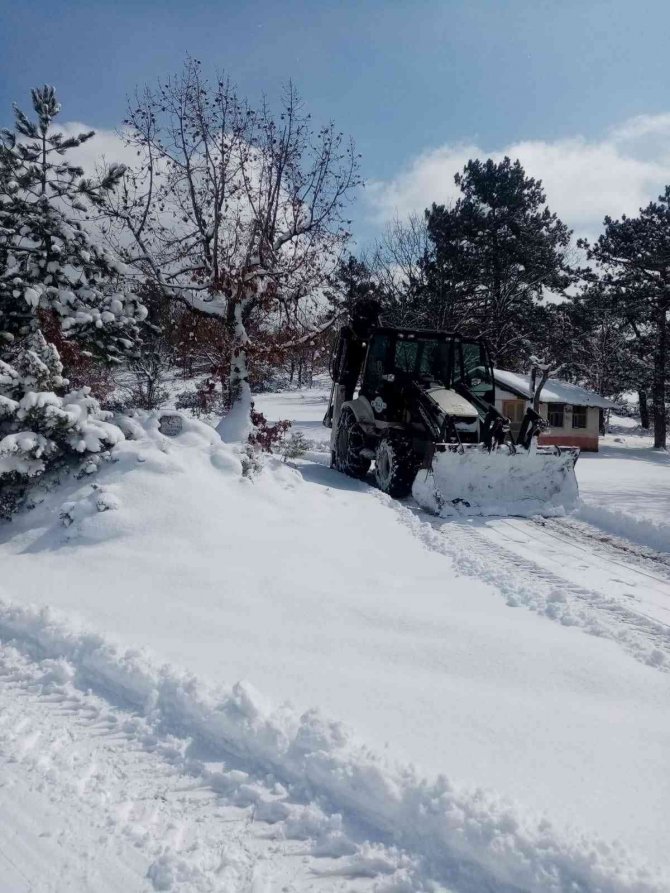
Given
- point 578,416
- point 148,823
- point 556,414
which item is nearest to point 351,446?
point 148,823

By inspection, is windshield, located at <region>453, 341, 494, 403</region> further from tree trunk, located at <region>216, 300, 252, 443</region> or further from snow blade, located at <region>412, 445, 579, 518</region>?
tree trunk, located at <region>216, 300, 252, 443</region>

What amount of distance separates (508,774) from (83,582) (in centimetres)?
360

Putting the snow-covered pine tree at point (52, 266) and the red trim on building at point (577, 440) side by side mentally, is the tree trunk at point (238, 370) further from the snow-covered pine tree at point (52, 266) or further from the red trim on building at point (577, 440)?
the red trim on building at point (577, 440)

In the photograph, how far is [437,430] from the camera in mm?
8992

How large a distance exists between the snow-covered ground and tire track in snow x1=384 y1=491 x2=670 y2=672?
32mm

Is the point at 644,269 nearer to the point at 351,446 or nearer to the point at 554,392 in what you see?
the point at 554,392

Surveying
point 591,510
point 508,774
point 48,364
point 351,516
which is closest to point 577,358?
point 591,510

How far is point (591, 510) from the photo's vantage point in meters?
9.23

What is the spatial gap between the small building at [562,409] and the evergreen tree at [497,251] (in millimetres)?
1904

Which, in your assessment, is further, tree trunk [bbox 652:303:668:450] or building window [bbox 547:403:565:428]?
building window [bbox 547:403:565:428]

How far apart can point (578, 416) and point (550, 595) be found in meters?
25.7

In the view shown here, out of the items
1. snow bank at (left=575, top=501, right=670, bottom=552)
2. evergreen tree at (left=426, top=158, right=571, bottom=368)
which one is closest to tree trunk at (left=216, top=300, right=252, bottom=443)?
snow bank at (left=575, top=501, right=670, bottom=552)

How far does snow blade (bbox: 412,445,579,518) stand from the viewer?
28.3 feet

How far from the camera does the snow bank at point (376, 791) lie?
213 centimetres
